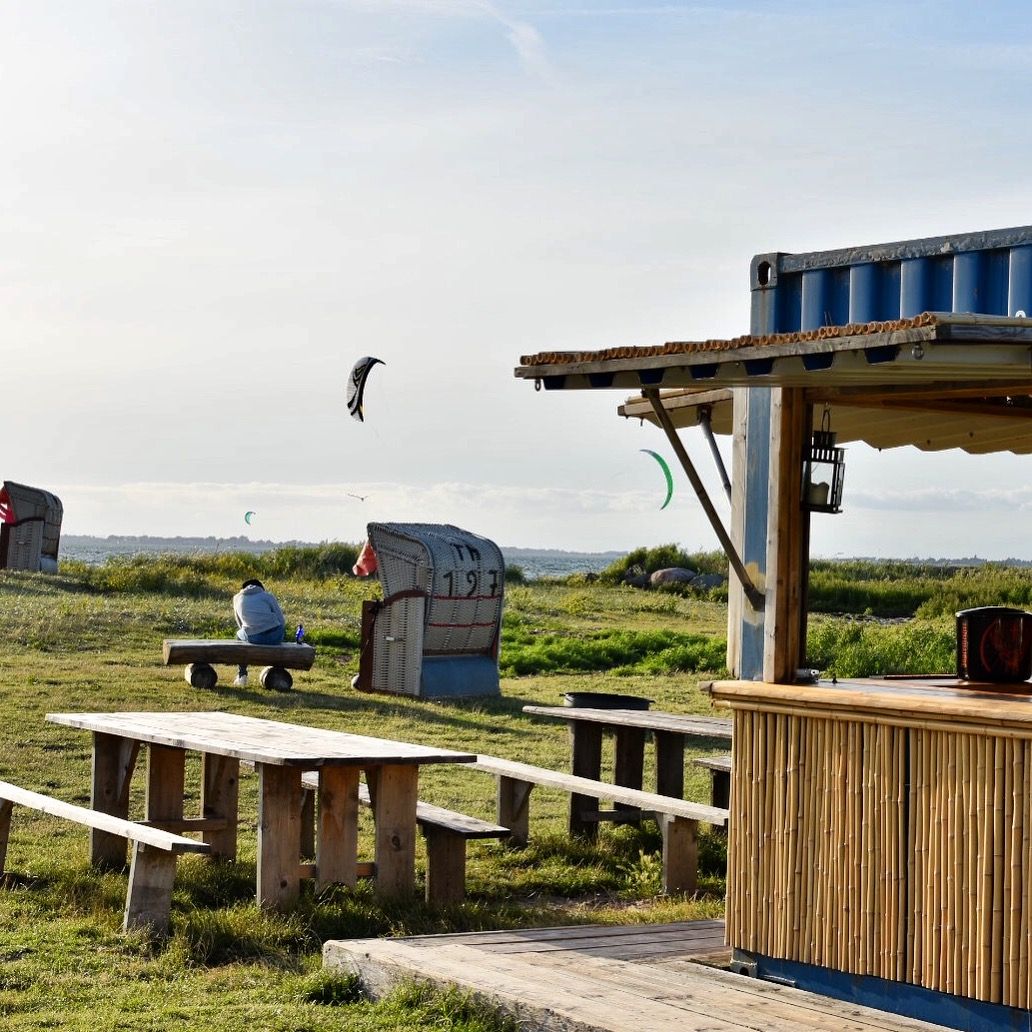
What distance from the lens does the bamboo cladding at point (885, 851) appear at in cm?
489

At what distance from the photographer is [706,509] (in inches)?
236

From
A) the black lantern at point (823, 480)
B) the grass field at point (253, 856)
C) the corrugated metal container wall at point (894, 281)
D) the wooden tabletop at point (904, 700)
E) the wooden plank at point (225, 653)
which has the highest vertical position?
the corrugated metal container wall at point (894, 281)

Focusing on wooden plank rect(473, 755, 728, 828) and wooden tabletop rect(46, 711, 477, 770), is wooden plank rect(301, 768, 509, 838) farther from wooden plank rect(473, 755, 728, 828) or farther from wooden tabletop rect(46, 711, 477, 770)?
wooden plank rect(473, 755, 728, 828)

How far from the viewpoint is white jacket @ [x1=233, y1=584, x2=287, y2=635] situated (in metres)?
16.0

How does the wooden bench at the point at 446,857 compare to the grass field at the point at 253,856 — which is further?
the wooden bench at the point at 446,857

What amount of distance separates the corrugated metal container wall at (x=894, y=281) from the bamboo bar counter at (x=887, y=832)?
1860 millimetres

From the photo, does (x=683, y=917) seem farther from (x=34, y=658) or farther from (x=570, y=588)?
(x=570, y=588)

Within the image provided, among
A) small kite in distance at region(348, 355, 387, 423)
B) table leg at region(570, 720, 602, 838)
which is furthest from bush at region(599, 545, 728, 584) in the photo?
table leg at region(570, 720, 602, 838)

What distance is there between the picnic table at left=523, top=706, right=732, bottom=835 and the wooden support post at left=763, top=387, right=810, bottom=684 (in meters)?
3.93

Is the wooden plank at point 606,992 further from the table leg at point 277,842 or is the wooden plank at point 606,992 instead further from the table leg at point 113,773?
the table leg at point 113,773

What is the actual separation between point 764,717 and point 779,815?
1.10 feet

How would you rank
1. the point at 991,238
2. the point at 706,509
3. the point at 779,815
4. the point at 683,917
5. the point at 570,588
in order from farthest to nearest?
the point at 570,588 → the point at 683,917 → the point at 991,238 → the point at 706,509 → the point at 779,815

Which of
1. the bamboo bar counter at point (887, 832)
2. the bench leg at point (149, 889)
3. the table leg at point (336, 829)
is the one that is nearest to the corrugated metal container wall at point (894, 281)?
the bamboo bar counter at point (887, 832)

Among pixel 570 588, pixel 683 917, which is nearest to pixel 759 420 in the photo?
pixel 683 917
